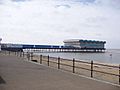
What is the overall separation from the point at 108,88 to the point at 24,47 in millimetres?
151315

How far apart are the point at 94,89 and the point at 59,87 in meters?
1.40

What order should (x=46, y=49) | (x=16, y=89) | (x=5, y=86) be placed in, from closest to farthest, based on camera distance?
(x=16, y=89) < (x=5, y=86) < (x=46, y=49)

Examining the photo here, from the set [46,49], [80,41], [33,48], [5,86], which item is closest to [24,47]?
[33,48]

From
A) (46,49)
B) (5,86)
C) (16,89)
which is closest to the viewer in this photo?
(16,89)

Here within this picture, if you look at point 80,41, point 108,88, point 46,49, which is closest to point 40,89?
point 108,88

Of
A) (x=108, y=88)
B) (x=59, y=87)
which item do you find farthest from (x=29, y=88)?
(x=108, y=88)

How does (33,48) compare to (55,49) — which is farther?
(55,49)

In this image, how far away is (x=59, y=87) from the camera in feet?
37.0

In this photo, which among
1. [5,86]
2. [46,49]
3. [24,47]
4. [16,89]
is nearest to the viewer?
[16,89]

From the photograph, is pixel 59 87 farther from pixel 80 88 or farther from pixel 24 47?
pixel 24 47

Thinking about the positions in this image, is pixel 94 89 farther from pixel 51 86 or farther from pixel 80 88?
pixel 51 86

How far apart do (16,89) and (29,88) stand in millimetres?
578

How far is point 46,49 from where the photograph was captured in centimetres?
18088

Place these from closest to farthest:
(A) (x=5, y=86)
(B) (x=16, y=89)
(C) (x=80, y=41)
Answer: (B) (x=16, y=89) < (A) (x=5, y=86) < (C) (x=80, y=41)
